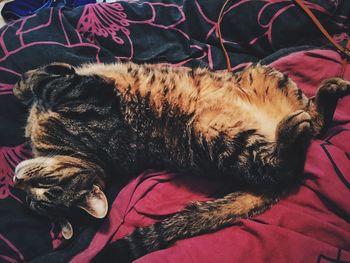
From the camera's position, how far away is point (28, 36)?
1473 millimetres

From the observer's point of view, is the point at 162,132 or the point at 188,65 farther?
the point at 188,65

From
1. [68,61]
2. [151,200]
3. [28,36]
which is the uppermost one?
[28,36]

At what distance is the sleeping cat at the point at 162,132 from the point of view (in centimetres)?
116

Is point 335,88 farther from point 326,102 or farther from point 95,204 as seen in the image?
point 95,204

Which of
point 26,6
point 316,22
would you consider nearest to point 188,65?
point 316,22

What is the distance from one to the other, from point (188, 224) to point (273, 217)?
290mm

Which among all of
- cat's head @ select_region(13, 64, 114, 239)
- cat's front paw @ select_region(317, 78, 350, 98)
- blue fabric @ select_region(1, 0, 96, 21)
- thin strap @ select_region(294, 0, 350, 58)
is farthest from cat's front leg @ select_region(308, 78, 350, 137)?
blue fabric @ select_region(1, 0, 96, 21)

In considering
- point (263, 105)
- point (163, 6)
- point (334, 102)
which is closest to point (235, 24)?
point (163, 6)

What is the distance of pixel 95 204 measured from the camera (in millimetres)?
1242

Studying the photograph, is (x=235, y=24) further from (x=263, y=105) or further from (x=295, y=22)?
(x=263, y=105)

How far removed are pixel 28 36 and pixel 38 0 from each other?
678 mm

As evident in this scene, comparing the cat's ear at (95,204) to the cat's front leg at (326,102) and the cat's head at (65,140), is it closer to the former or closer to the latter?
the cat's head at (65,140)

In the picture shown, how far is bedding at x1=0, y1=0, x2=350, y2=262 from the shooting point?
109cm

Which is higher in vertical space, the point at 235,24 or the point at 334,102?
the point at 235,24
